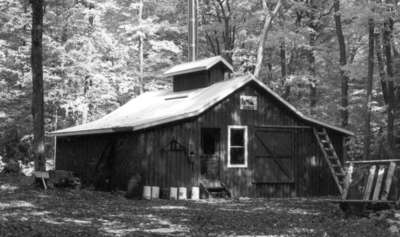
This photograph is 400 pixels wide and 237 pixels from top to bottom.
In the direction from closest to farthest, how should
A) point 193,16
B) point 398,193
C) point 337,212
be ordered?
point 398,193 < point 337,212 < point 193,16

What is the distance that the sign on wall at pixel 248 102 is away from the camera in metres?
21.0

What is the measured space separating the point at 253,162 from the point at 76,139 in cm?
895


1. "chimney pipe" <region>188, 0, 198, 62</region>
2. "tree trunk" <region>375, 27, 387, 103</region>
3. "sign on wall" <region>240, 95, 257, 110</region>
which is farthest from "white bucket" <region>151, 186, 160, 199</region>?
"chimney pipe" <region>188, 0, 198, 62</region>

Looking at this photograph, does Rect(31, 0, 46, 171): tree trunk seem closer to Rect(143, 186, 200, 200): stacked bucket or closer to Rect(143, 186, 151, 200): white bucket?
Rect(143, 186, 151, 200): white bucket

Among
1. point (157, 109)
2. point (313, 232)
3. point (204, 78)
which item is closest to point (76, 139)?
point (157, 109)

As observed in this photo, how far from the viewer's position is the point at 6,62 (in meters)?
33.8

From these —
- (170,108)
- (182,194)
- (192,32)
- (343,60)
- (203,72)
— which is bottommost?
(182,194)

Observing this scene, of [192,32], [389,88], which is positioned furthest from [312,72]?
[192,32]

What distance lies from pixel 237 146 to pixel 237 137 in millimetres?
942

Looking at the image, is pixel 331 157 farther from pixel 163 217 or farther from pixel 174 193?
pixel 163 217

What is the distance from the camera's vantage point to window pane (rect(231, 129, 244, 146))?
70.1 feet

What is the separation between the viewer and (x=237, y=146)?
68.5ft

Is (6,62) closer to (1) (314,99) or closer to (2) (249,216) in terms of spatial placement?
(1) (314,99)

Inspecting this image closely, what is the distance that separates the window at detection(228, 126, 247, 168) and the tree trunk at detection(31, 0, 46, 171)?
6929mm
